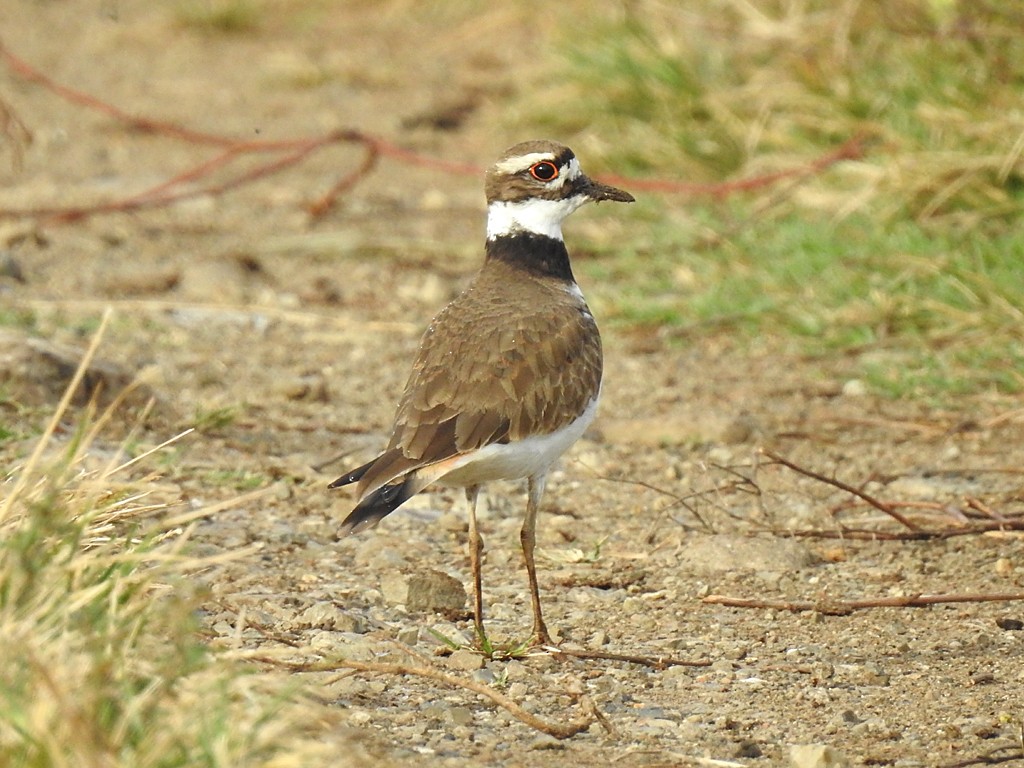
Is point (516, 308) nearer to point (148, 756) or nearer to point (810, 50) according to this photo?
point (148, 756)

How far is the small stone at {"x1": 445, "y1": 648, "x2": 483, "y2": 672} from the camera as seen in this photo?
3982 millimetres

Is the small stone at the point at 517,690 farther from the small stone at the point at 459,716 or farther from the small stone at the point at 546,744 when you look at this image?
the small stone at the point at 546,744

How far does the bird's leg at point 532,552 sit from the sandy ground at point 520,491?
10cm

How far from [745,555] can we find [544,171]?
1371mm

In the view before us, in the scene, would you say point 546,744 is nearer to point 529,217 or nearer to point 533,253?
point 533,253

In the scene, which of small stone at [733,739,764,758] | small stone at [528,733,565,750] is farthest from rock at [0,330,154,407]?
small stone at [733,739,764,758]

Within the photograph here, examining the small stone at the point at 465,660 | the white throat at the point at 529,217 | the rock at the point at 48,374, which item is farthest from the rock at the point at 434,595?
the rock at the point at 48,374

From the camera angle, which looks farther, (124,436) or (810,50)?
(810,50)

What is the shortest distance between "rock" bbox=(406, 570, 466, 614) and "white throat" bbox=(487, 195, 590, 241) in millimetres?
1189

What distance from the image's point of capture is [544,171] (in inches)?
200

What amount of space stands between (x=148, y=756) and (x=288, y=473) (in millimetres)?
2776

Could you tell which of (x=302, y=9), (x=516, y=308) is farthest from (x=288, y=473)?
(x=302, y=9)

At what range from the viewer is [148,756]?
8.63ft

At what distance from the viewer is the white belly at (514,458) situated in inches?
165
